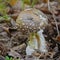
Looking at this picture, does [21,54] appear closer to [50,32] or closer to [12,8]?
[50,32]

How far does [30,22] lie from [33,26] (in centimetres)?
6

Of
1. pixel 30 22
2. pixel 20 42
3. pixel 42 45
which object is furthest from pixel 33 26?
pixel 20 42

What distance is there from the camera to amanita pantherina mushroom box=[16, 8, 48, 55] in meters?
2.69

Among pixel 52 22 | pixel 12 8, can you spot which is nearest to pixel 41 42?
Answer: pixel 52 22

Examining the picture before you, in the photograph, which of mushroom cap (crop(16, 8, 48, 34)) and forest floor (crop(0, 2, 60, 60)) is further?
forest floor (crop(0, 2, 60, 60))

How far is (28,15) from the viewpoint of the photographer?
2869mm

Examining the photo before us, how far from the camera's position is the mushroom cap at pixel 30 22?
8.78 feet

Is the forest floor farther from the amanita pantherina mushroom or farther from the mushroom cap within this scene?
the mushroom cap

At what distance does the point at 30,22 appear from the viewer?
271 centimetres

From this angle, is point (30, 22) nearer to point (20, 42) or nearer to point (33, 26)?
point (33, 26)

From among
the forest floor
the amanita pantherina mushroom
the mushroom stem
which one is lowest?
the forest floor

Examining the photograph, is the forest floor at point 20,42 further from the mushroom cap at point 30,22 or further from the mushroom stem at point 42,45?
the mushroom cap at point 30,22

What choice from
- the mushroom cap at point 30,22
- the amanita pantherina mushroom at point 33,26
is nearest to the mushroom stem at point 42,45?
the amanita pantherina mushroom at point 33,26

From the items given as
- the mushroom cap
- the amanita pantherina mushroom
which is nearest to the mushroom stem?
the amanita pantherina mushroom
